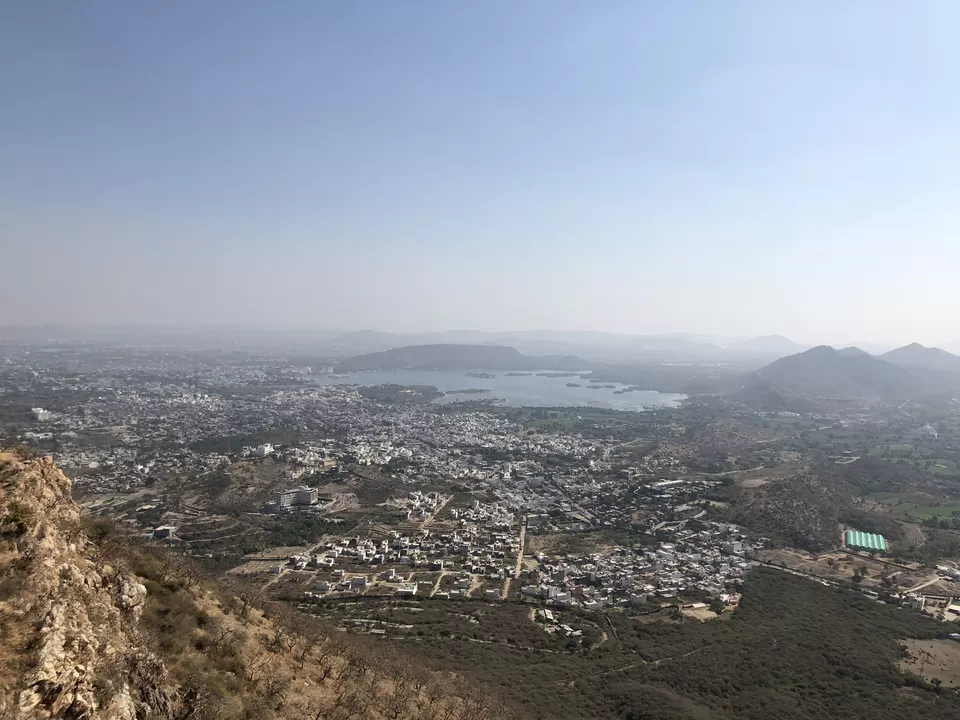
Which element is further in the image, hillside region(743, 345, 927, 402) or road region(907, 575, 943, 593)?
hillside region(743, 345, 927, 402)

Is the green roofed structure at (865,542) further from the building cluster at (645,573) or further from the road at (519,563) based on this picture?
the road at (519,563)

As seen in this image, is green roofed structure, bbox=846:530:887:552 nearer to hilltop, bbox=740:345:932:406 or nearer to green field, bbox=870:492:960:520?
green field, bbox=870:492:960:520

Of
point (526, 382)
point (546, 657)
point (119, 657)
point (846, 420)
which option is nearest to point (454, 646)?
point (546, 657)

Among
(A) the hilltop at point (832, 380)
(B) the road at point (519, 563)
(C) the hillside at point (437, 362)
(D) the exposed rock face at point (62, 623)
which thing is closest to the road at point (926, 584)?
(B) the road at point (519, 563)

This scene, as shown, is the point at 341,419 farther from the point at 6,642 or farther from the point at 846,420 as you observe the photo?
the point at 846,420

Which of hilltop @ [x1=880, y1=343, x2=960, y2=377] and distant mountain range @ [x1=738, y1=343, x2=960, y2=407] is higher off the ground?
hilltop @ [x1=880, y1=343, x2=960, y2=377]

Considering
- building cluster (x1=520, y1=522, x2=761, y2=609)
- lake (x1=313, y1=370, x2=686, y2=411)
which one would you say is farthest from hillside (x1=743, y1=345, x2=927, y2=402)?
building cluster (x1=520, y1=522, x2=761, y2=609)
